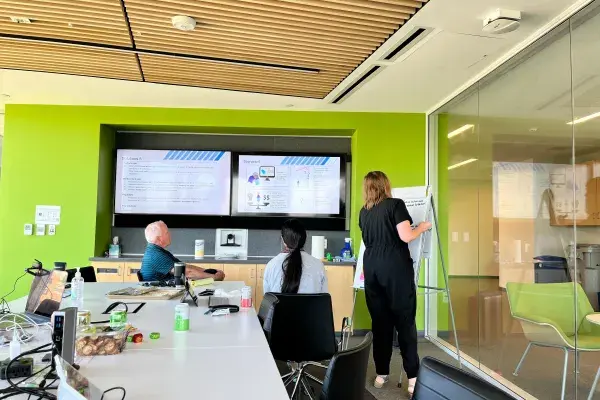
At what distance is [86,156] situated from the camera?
542 centimetres

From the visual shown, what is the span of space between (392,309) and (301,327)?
906 mm

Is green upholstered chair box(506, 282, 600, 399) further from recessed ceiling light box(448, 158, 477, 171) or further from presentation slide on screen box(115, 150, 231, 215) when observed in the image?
presentation slide on screen box(115, 150, 231, 215)

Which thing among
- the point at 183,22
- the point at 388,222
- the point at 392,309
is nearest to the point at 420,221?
the point at 388,222

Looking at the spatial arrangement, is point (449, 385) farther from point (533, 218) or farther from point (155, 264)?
point (155, 264)

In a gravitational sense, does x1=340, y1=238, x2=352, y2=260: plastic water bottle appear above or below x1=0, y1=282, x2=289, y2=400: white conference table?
above

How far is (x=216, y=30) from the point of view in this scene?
325 centimetres

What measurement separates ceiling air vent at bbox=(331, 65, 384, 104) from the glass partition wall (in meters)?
1.07

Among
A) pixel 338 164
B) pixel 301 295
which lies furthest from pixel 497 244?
pixel 338 164

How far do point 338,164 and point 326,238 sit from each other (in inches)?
38.2

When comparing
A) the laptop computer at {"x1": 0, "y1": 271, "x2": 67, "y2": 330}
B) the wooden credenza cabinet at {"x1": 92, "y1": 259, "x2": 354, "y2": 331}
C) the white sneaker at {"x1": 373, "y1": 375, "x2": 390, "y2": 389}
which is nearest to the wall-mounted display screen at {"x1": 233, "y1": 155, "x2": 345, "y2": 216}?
the wooden credenza cabinet at {"x1": 92, "y1": 259, "x2": 354, "y2": 331}

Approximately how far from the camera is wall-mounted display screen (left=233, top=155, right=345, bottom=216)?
578 centimetres

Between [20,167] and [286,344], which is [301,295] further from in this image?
[20,167]

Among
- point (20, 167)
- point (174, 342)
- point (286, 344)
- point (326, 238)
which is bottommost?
point (286, 344)

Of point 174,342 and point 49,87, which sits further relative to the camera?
point 49,87
